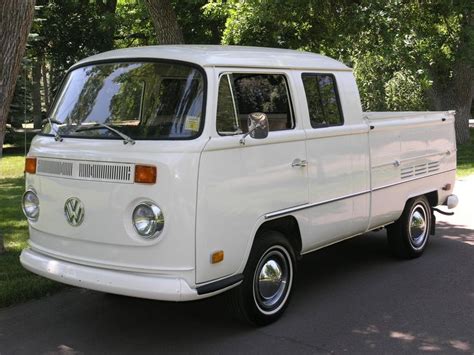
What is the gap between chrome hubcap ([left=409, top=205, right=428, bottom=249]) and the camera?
6.71 metres

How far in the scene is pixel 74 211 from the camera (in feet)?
14.1

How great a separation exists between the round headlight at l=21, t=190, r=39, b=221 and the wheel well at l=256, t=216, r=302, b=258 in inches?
69.6

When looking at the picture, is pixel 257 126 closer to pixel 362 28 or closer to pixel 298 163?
pixel 298 163

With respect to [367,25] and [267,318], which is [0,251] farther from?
[367,25]

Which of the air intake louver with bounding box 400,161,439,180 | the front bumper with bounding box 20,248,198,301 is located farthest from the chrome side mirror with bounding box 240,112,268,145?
the air intake louver with bounding box 400,161,439,180

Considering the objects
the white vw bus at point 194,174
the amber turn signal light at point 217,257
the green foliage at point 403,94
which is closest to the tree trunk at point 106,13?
the green foliage at point 403,94

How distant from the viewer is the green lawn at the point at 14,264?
17.2 feet

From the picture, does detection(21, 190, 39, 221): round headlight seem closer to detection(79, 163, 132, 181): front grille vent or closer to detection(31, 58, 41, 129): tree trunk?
detection(79, 163, 132, 181): front grille vent

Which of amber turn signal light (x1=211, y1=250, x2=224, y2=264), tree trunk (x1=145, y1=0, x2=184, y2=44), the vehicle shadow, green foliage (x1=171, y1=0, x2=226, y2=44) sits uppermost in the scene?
green foliage (x1=171, y1=0, x2=226, y2=44)

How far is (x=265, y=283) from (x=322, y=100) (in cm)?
173

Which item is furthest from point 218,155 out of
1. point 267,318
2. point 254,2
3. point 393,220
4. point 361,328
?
point 254,2

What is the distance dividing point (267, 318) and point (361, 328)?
2.45 feet

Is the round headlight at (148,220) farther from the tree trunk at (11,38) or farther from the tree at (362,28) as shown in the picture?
the tree at (362,28)

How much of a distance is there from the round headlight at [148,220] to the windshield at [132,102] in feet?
1.69
